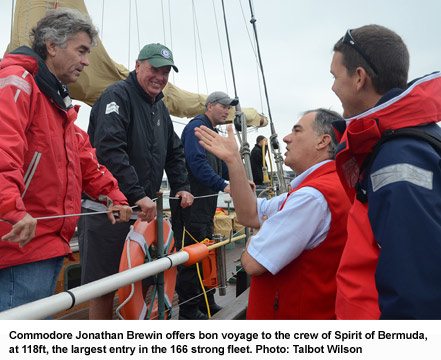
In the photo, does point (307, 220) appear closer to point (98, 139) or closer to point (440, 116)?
point (440, 116)

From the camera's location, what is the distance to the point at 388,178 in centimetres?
83

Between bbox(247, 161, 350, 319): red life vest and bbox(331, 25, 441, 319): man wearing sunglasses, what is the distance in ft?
0.74

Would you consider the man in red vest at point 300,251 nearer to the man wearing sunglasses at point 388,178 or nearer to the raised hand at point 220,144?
the raised hand at point 220,144

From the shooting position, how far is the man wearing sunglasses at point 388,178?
77cm

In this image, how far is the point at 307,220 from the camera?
1364 mm

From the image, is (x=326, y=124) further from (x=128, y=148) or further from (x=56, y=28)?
(x=56, y=28)

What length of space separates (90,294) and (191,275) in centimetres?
180

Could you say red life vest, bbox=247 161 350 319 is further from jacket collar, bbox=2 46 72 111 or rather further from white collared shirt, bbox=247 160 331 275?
jacket collar, bbox=2 46 72 111

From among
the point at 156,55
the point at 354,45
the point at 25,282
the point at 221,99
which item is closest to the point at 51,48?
the point at 156,55

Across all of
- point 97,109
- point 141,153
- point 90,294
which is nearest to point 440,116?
point 90,294

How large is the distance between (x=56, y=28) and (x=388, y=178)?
1624 mm

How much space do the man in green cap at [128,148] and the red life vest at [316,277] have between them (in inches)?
36.1

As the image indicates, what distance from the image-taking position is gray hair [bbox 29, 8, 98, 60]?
5.44ft

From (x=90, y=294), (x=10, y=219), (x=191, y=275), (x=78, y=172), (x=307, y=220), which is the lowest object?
(x=191, y=275)
